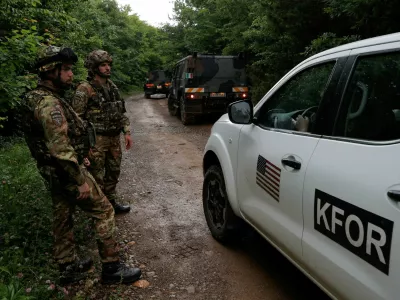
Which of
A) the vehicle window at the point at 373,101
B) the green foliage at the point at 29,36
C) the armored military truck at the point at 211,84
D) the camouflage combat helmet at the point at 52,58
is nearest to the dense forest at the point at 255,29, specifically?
the green foliage at the point at 29,36

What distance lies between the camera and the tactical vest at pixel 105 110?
12.9 feet

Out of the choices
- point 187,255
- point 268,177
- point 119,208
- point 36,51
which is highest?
point 36,51

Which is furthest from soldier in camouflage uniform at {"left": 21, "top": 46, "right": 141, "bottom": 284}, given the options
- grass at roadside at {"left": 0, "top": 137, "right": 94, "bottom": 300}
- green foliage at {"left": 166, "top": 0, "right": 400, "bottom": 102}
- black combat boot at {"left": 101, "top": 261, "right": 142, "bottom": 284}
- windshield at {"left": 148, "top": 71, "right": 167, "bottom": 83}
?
windshield at {"left": 148, "top": 71, "right": 167, "bottom": 83}

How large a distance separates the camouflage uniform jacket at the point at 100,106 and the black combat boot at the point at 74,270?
1.49m

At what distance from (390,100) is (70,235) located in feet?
8.39

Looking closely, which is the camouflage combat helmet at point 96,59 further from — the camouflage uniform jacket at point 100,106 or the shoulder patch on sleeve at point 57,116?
the shoulder patch on sleeve at point 57,116

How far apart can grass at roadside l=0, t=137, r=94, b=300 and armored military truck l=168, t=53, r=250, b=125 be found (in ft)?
21.7

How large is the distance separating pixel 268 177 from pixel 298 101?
1.92 feet

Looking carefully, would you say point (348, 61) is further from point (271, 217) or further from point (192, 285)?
point (192, 285)

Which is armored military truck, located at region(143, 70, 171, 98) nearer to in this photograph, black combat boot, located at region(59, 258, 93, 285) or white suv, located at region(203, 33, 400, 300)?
black combat boot, located at region(59, 258, 93, 285)

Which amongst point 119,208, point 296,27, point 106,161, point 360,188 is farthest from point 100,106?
point 296,27

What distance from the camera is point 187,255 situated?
346 cm

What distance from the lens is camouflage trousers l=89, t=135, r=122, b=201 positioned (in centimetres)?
404

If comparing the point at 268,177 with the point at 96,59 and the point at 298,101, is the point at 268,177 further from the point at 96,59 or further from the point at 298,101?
the point at 96,59
